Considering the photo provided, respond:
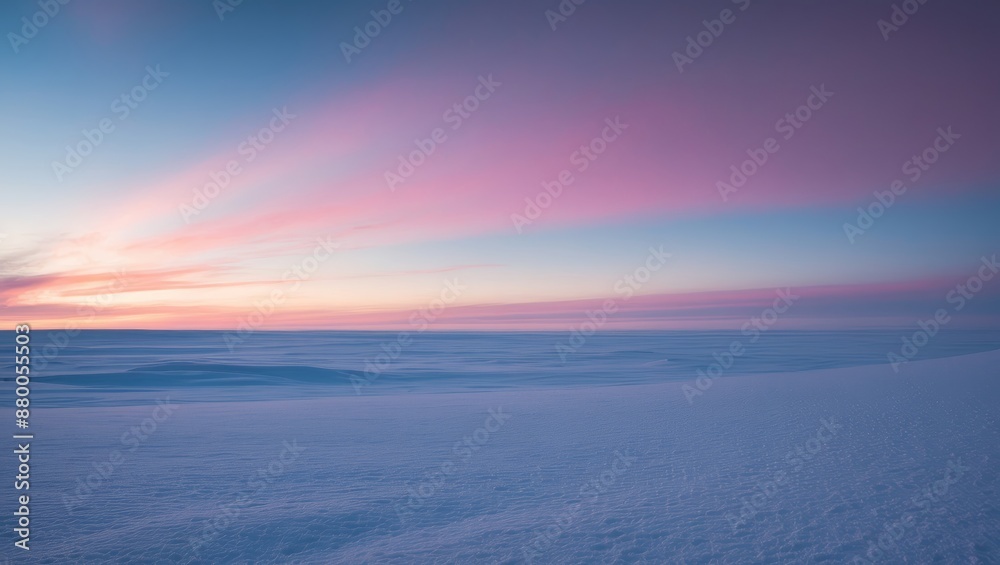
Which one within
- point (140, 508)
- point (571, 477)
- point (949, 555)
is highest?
point (140, 508)

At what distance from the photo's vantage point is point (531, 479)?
520 centimetres

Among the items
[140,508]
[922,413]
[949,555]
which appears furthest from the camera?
[922,413]

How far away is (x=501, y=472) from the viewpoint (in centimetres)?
545

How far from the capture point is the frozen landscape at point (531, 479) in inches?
146

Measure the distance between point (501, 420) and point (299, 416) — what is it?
3.25 metres

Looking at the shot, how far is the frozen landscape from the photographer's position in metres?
3.70

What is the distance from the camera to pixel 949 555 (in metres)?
3.41

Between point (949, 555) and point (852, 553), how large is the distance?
Answer: 57 cm

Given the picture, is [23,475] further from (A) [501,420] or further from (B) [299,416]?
(A) [501,420]

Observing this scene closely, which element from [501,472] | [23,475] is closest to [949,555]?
[501,472]

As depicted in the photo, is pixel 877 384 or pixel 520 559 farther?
pixel 877 384

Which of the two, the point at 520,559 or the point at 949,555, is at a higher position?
the point at 520,559

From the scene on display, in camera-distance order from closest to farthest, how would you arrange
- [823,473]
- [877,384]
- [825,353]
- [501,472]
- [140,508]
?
[140,508]
[823,473]
[501,472]
[877,384]
[825,353]

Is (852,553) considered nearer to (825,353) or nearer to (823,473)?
(823,473)
